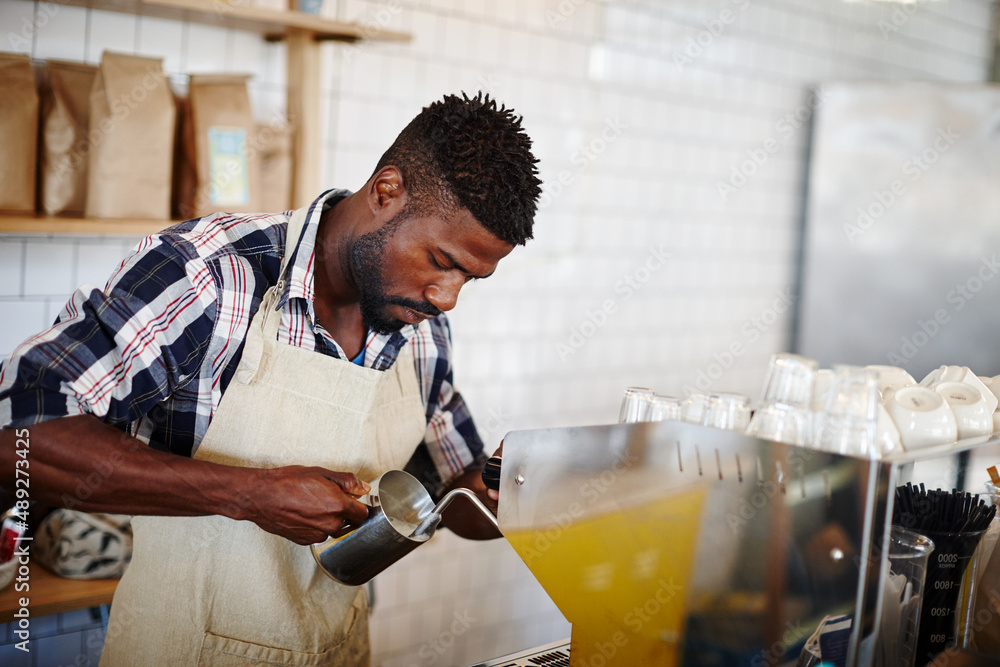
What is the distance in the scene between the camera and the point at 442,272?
131 cm

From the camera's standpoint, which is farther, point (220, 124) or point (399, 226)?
point (220, 124)

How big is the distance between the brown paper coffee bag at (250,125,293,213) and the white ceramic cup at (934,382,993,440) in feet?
4.93

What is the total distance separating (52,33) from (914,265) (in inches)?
115

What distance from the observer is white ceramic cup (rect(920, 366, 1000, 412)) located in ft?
3.72

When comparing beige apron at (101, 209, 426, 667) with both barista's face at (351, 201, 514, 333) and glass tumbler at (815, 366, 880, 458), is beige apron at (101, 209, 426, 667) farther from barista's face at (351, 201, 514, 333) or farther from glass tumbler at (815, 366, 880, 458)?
glass tumbler at (815, 366, 880, 458)

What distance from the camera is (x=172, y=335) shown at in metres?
1.16

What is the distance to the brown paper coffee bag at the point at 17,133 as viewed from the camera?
1671 millimetres

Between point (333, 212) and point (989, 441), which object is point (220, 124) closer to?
point (333, 212)

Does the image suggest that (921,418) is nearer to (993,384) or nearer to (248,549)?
(993,384)

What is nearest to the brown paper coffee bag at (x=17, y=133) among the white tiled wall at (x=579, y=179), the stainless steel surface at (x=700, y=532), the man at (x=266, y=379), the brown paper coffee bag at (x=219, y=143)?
the white tiled wall at (x=579, y=179)

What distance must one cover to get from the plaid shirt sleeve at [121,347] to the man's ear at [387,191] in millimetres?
281

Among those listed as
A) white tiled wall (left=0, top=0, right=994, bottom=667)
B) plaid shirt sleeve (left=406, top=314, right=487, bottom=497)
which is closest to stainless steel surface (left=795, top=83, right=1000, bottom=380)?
white tiled wall (left=0, top=0, right=994, bottom=667)

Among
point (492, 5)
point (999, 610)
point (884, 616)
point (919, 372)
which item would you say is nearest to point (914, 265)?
point (919, 372)

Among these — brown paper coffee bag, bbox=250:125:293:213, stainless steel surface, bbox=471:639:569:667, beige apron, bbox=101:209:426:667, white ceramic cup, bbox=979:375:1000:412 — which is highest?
brown paper coffee bag, bbox=250:125:293:213
